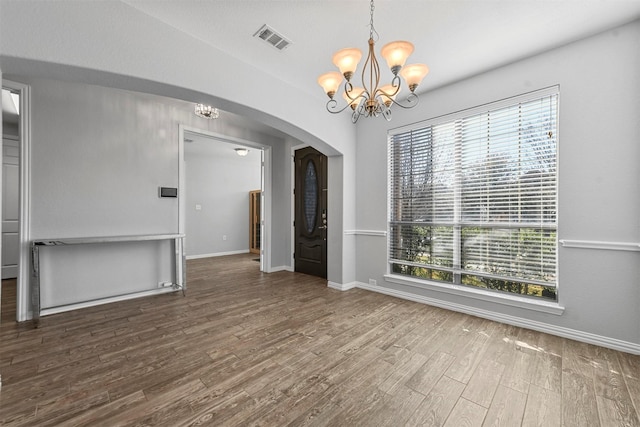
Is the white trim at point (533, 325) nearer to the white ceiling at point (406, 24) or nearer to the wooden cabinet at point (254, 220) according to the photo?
the white ceiling at point (406, 24)

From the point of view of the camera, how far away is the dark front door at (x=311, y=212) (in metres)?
4.93

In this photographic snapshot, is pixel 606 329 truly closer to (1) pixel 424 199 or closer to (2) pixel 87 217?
(1) pixel 424 199

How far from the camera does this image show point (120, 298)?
140 inches

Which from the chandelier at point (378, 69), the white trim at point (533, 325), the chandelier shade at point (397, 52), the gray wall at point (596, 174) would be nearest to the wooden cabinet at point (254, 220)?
the white trim at point (533, 325)

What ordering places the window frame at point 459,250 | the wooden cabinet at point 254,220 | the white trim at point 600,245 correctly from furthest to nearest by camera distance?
1. the wooden cabinet at point 254,220
2. the window frame at point 459,250
3. the white trim at point 600,245

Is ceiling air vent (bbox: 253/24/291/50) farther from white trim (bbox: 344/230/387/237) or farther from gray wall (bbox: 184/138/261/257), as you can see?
gray wall (bbox: 184/138/261/257)

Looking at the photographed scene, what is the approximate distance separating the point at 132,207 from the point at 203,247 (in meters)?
3.75

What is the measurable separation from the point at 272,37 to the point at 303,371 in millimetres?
2876

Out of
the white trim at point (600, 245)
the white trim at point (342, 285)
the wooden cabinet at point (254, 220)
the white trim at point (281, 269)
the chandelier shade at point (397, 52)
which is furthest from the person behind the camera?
the wooden cabinet at point (254, 220)

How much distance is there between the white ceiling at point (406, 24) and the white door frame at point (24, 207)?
2.04m

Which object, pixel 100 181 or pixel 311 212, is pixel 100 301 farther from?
pixel 311 212

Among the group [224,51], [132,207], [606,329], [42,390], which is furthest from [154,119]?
[606,329]

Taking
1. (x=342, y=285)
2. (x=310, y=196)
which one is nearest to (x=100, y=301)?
(x=342, y=285)

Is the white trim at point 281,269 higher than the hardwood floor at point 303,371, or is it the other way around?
the white trim at point 281,269
